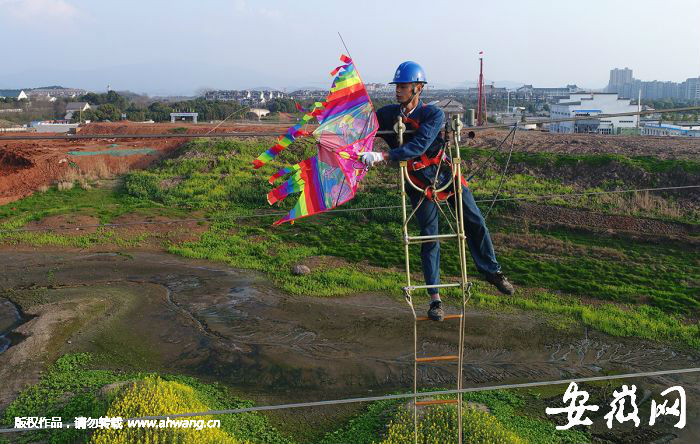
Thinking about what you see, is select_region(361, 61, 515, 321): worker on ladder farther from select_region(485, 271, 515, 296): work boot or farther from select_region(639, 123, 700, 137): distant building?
select_region(639, 123, 700, 137): distant building

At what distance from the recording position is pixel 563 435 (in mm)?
10336

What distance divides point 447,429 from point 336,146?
580 cm

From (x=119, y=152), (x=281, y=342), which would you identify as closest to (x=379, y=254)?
(x=281, y=342)

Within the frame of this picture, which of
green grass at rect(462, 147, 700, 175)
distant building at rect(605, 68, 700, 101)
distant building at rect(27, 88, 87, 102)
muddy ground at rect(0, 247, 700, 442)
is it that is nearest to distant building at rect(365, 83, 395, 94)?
muddy ground at rect(0, 247, 700, 442)

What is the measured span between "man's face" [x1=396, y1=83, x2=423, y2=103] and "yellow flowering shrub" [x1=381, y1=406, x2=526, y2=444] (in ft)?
17.7

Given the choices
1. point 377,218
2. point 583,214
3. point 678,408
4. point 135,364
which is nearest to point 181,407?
point 135,364

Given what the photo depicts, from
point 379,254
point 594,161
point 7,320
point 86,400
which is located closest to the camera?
point 86,400

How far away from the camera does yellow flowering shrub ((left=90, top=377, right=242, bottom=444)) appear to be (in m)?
8.88

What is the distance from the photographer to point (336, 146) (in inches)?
205

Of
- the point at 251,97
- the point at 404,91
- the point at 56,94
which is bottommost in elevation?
the point at 404,91

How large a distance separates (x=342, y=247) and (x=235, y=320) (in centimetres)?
595

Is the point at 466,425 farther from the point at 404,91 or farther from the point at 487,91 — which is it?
the point at 487,91

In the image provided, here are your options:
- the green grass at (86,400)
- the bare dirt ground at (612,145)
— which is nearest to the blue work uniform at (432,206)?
the green grass at (86,400)

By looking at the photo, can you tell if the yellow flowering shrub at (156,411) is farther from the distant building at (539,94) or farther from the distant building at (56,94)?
the distant building at (539,94)
